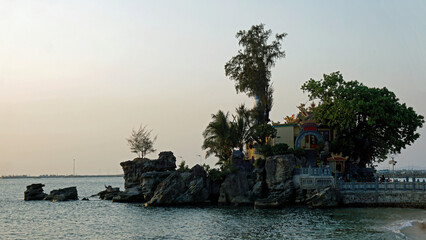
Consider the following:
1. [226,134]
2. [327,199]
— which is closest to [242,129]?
[226,134]

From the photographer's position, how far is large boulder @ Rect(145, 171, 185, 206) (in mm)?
53562

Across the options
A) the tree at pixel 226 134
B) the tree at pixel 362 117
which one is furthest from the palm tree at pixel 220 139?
the tree at pixel 362 117

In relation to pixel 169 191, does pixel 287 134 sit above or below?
above

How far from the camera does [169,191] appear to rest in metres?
54.0

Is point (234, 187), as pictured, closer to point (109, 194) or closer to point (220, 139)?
point (220, 139)

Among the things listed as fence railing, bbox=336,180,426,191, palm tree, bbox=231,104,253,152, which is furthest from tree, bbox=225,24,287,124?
fence railing, bbox=336,180,426,191

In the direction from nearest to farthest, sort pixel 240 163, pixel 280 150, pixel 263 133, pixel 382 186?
pixel 382 186 → pixel 280 150 → pixel 240 163 → pixel 263 133

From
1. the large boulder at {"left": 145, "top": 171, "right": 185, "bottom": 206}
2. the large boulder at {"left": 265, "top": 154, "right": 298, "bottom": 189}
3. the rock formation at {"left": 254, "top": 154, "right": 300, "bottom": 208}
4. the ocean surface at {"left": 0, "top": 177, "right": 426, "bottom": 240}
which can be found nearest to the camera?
the ocean surface at {"left": 0, "top": 177, "right": 426, "bottom": 240}

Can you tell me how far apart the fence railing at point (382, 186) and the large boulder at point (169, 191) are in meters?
19.4

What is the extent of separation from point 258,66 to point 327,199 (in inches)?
988

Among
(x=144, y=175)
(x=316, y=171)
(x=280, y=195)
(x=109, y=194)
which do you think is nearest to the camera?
(x=316, y=171)

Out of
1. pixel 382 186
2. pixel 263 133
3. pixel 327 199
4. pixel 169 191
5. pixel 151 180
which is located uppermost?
pixel 263 133

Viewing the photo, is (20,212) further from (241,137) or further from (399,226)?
(399,226)

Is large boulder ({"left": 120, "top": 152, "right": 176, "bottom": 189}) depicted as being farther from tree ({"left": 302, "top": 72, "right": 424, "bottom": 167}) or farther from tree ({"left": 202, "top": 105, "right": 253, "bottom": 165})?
tree ({"left": 302, "top": 72, "right": 424, "bottom": 167})
